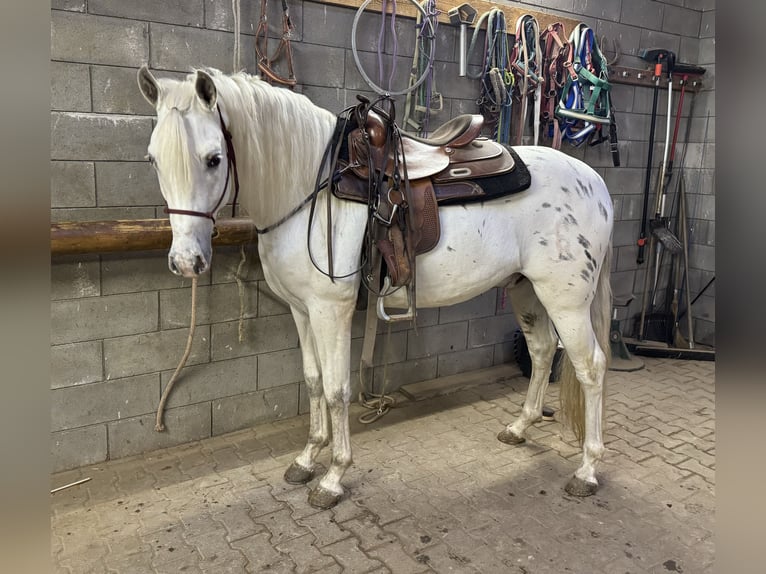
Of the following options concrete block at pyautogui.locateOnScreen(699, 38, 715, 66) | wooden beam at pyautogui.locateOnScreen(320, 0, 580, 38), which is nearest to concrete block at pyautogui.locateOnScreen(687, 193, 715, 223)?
concrete block at pyautogui.locateOnScreen(699, 38, 715, 66)

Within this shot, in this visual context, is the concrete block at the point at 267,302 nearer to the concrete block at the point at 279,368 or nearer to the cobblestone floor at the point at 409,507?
Result: the concrete block at the point at 279,368

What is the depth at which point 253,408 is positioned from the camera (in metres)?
2.89

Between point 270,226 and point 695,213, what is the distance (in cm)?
386

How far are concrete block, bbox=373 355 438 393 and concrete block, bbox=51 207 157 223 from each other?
1.48 m

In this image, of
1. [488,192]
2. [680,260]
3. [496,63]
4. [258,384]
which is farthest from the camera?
[680,260]

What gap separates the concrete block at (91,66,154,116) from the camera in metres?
2.27

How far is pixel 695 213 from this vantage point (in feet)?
15.1

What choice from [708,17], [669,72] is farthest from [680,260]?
[708,17]

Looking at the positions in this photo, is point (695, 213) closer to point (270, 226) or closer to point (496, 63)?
point (496, 63)

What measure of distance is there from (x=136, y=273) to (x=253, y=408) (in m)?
0.88

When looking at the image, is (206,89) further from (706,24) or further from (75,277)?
(706,24)

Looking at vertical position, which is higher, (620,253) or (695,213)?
(695,213)

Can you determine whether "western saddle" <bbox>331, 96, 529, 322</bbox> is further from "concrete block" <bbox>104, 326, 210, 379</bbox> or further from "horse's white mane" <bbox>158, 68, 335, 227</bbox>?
"concrete block" <bbox>104, 326, 210, 379</bbox>

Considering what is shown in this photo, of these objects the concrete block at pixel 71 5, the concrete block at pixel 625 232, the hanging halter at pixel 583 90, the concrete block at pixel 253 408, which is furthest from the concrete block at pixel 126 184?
the concrete block at pixel 625 232
